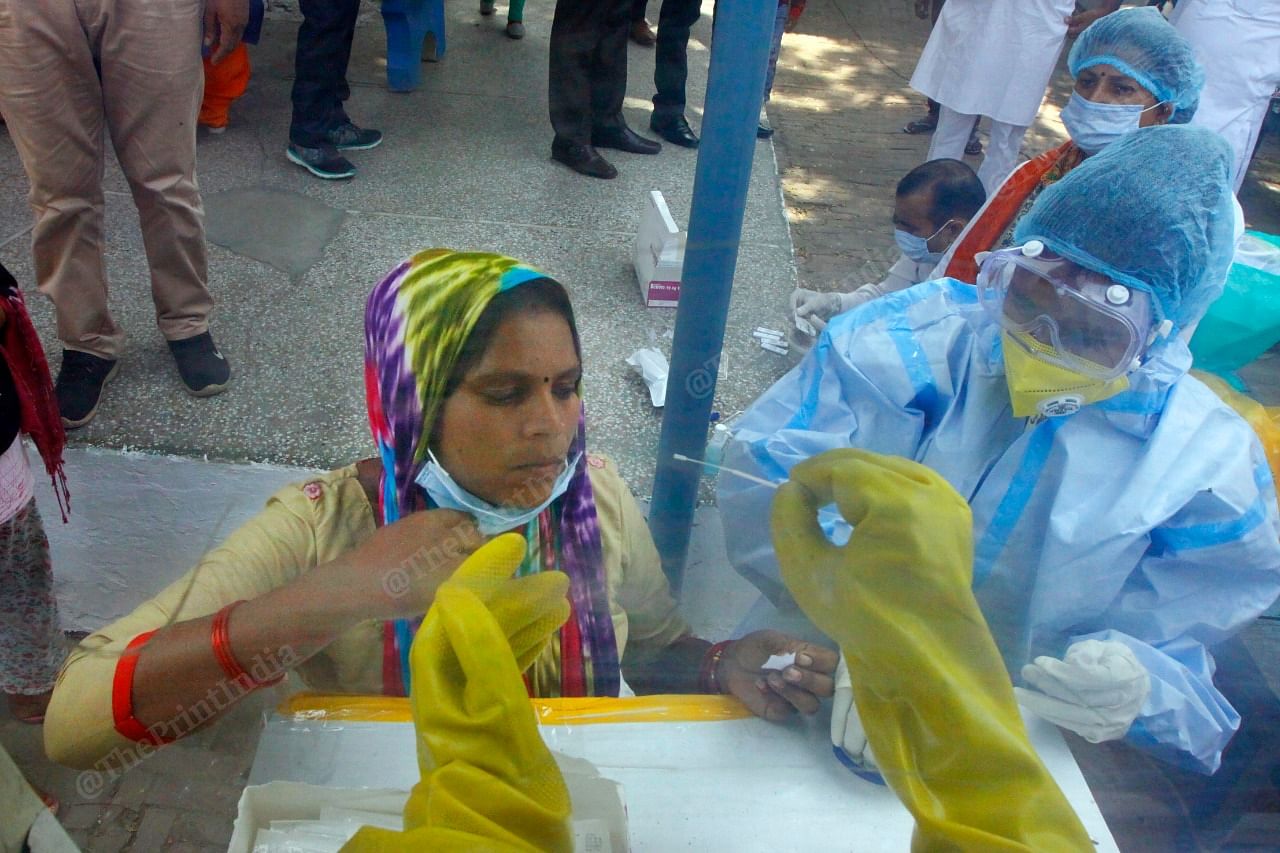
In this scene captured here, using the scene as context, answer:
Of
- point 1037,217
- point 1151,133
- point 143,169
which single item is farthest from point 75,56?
point 1151,133

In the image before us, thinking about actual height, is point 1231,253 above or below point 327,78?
above

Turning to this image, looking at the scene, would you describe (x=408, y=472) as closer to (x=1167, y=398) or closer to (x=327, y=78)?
(x=1167, y=398)

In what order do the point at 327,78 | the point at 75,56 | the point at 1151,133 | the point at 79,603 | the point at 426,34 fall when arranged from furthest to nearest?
the point at 426,34 < the point at 327,78 < the point at 75,56 < the point at 79,603 < the point at 1151,133

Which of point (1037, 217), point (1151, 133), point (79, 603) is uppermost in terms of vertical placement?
point (1151, 133)

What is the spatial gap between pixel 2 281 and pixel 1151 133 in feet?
5.97

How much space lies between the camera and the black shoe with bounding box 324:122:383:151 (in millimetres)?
3664

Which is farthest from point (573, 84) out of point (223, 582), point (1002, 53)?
point (223, 582)

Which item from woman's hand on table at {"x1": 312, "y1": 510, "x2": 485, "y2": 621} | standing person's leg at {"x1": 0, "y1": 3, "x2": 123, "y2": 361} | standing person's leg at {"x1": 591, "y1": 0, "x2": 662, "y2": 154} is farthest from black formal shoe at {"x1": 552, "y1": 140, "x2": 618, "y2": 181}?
woman's hand on table at {"x1": 312, "y1": 510, "x2": 485, "y2": 621}

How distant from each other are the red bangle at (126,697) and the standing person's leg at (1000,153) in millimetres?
3646

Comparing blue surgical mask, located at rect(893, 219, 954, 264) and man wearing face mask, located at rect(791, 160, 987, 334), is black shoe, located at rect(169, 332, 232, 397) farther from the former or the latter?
blue surgical mask, located at rect(893, 219, 954, 264)

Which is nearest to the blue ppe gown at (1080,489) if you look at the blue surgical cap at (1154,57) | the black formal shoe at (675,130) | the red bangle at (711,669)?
the red bangle at (711,669)

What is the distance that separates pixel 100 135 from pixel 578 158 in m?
1.94

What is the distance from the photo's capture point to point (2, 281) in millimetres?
1453

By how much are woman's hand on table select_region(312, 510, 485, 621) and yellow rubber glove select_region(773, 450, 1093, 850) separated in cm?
37
